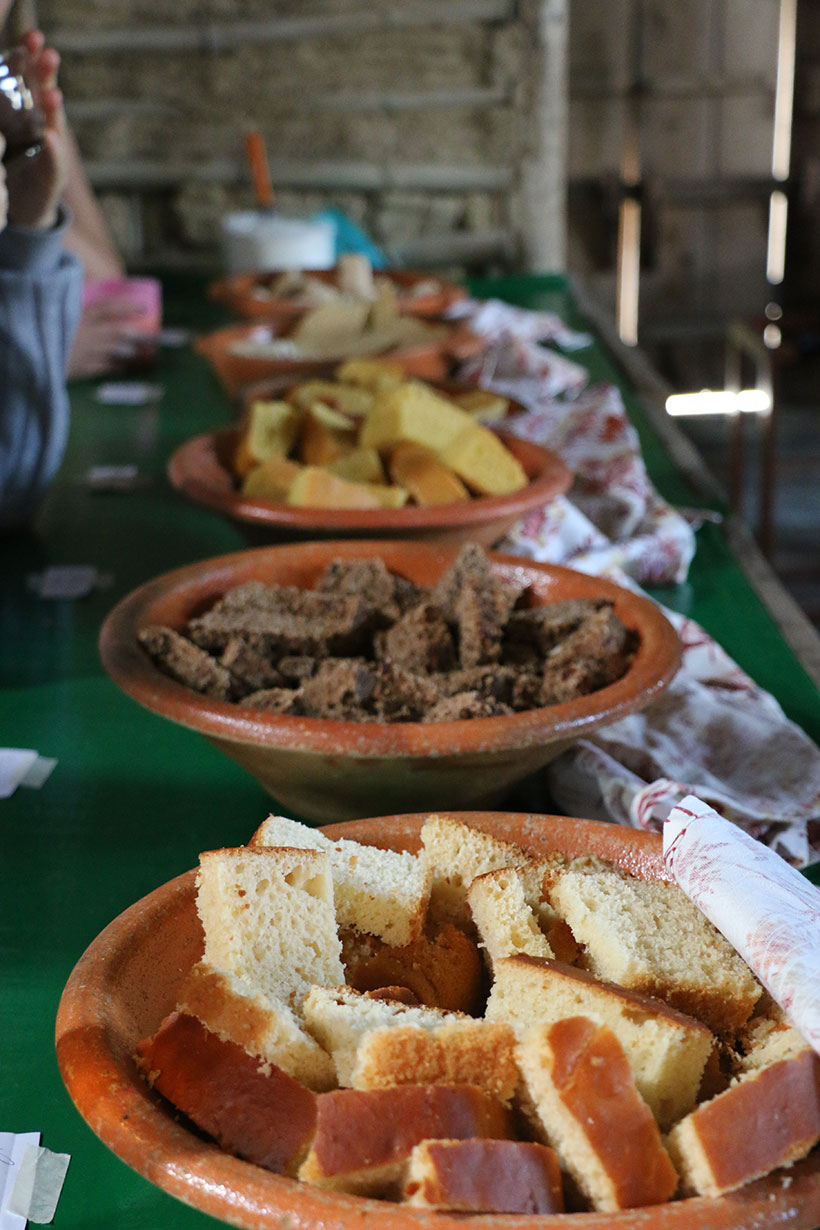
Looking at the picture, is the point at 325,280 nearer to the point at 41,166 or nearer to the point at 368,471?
the point at 41,166

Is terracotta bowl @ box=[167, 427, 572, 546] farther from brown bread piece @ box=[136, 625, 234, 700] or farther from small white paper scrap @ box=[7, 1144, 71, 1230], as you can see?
small white paper scrap @ box=[7, 1144, 71, 1230]

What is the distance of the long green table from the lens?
796mm

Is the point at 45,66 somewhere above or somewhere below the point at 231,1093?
above

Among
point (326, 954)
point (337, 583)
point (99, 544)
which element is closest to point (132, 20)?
point (99, 544)

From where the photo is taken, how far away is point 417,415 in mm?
1753

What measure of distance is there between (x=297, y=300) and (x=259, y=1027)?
2.51 m

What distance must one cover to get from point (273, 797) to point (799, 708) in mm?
611

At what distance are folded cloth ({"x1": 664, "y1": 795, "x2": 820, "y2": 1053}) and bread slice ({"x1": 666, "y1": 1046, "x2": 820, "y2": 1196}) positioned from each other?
27 mm

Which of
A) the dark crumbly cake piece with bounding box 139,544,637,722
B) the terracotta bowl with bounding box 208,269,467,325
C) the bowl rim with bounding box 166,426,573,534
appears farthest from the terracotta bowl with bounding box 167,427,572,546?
the terracotta bowl with bounding box 208,269,467,325

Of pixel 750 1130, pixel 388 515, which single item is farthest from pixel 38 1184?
pixel 388 515

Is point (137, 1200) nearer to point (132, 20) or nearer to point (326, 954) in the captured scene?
point (326, 954)

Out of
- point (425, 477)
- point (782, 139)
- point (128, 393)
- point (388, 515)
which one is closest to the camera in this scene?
point (388, 515)

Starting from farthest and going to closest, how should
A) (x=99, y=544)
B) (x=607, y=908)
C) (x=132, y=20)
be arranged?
1. (x=132, y=20)
2. (x=99, y=544)
3. (x=607, y=908)

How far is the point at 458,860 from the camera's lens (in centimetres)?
79
